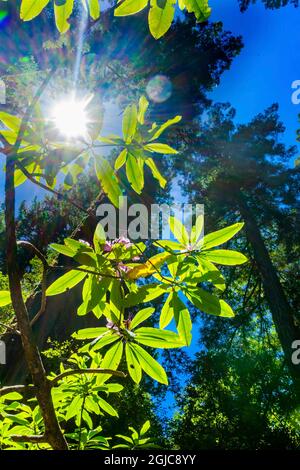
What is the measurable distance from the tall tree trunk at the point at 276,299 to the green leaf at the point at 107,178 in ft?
23.1

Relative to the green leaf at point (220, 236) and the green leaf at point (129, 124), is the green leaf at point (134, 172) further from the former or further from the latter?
the green leaf at point (220, 236)

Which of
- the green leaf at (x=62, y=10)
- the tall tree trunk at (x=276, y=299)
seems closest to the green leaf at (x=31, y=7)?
the green leaf at (x=62, y=10)

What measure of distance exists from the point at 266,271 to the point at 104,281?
814 centimetres

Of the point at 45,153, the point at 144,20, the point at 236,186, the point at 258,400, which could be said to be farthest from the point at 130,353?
the point at 236,186

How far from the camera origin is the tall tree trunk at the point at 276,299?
6.77 metres

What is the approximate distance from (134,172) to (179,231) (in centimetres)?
18

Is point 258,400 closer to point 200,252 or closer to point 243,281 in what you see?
point 243,281

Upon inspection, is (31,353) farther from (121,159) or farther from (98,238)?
(121,159)

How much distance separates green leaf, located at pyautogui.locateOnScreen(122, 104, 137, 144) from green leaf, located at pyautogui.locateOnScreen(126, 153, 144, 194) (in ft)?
0.15

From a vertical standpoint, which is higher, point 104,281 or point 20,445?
point 104,281

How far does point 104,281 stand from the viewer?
0.69 m

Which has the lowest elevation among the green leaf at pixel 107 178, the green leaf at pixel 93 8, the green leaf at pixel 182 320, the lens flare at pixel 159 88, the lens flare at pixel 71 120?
the green leaf at pixel 182 320

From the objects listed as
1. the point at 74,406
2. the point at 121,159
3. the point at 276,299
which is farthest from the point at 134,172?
the point at 276,299

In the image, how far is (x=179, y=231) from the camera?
82 cm
